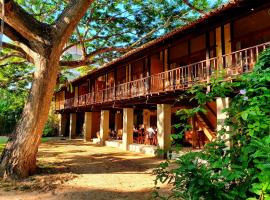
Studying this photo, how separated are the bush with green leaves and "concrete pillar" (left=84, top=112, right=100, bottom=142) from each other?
22.2 m

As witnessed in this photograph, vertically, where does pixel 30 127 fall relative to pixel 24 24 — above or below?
below

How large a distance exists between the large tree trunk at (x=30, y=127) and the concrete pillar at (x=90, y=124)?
15170 millimetres

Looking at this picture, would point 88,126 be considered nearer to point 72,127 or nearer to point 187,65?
point 72,127

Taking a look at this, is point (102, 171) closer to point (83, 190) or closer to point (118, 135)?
point (83, 190)

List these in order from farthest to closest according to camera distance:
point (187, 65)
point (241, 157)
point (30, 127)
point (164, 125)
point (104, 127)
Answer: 1. point (104, 127)
2. point (164, 125)
3. point (187, 65)
4. point (30, 127)
5. point (241, 157)

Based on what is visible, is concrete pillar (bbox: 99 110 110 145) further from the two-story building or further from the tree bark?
the tree bark

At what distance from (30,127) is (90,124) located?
15902 mm

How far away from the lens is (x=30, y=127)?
8.84 meters

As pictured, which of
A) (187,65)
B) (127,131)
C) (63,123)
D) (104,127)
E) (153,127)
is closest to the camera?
(187,65)

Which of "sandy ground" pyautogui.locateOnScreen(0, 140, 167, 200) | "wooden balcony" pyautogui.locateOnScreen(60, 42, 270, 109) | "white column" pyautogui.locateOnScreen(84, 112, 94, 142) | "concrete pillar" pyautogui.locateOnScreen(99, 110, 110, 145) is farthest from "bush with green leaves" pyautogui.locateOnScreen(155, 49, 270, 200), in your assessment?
"white column" pyautogui.locateOnScreen(84, 112, 94, 142)

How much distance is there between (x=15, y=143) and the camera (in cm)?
889

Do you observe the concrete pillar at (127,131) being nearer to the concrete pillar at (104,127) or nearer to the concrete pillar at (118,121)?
the concrete pillar at (104,127)

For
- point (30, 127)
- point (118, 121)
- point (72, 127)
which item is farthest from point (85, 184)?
point (72, 127)

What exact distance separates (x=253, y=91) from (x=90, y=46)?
50.9 ft
